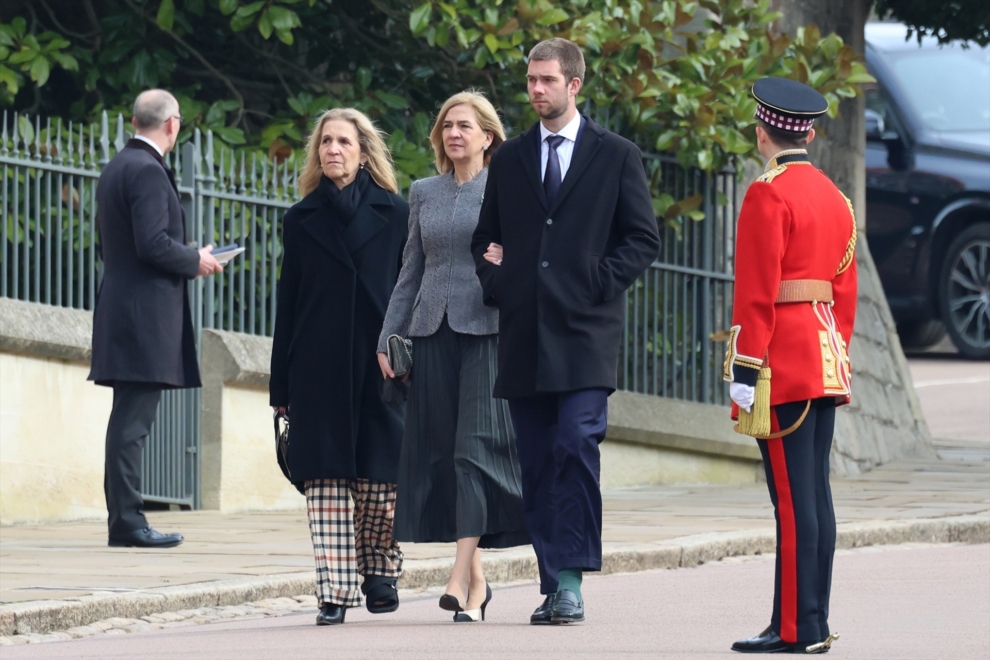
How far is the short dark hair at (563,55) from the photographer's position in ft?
22.2

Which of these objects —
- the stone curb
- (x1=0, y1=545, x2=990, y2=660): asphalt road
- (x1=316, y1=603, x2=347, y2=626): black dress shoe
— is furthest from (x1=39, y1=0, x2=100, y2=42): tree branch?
(x1=316, y1=603, x2=347, y2=626): black dress shoe

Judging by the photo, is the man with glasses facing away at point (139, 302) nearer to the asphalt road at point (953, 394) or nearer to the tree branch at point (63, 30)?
the tree branch at point (63, 30)

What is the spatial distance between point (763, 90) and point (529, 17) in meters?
5.59

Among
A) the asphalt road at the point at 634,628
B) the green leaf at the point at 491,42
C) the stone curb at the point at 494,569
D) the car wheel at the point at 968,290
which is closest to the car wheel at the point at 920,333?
the car wheel at the point at 968,290

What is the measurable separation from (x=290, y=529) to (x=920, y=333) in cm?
1049

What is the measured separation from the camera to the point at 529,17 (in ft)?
37.8

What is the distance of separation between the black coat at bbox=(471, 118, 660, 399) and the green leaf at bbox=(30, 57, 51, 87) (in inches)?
198

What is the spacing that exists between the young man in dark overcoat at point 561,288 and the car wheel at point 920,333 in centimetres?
1228

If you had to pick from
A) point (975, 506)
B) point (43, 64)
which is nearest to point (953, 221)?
point (975, 506)

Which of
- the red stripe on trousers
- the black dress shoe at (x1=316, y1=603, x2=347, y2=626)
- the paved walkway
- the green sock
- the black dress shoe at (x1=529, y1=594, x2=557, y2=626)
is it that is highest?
the red stripe on trousers

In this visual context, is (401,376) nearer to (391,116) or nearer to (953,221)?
(391,116)

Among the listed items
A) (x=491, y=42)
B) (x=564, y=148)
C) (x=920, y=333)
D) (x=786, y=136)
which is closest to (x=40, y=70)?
(x=491, y=42)

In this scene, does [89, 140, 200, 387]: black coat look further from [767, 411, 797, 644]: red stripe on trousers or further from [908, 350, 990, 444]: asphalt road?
[908, 350, 990, 444]: asphalt road

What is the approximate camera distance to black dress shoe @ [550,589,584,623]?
6613 millimetres
